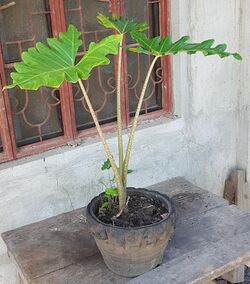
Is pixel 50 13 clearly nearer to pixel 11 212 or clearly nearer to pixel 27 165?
pixel 27 165

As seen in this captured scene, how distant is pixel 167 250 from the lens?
1.90 metres

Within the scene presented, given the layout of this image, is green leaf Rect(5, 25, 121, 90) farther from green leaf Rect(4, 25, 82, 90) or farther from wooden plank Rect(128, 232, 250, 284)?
wooden plank Rect(128, 232, 250, 284)

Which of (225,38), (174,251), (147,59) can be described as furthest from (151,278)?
(225,38)

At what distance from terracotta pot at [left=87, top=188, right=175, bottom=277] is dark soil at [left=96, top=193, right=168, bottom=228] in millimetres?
31

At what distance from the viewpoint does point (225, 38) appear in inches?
103

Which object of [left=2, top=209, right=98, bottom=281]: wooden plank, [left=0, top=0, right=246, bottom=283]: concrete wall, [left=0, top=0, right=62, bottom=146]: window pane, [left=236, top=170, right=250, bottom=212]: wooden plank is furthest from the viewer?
[left=236, top=170, right=250, bottom=212]: wooden plank

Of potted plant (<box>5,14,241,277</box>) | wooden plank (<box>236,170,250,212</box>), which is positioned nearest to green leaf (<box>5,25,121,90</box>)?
potted plant (<box>5,14,241,277</box>)

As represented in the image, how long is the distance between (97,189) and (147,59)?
28.9 inches

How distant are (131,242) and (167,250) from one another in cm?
34

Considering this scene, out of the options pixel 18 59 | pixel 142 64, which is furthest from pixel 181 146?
pixel 18 59

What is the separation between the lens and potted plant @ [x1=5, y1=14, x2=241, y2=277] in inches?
55.9

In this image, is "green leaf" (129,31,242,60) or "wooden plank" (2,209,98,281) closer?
"green leaf" (129,31,242,60)

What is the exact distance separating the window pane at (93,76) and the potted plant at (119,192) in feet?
1.16

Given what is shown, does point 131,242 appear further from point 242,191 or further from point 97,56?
point 242,191
